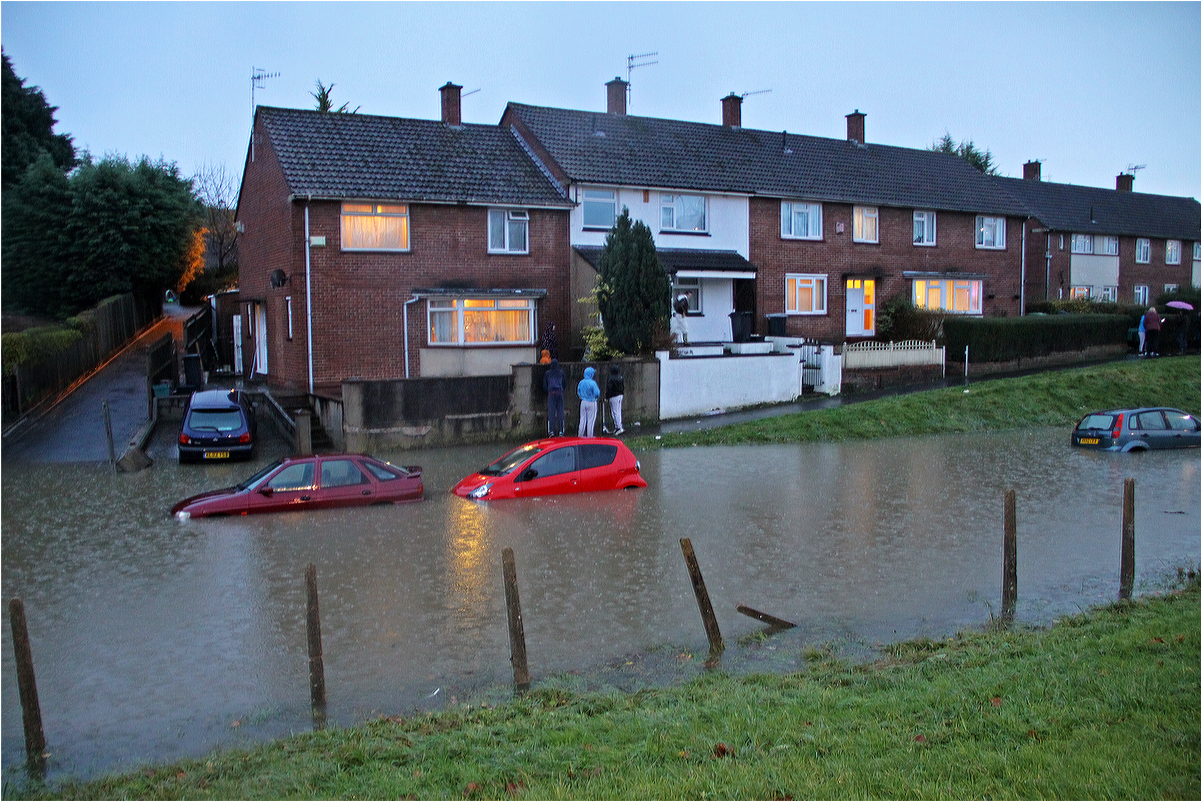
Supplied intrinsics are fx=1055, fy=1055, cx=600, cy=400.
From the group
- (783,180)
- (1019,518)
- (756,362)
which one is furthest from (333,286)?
(1019,518)

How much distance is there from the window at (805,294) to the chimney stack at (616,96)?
29.1ft

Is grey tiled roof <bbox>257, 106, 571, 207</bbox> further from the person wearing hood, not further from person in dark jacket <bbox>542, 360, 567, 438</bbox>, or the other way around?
the person wearing hood

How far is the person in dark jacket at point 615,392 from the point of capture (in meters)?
25.6

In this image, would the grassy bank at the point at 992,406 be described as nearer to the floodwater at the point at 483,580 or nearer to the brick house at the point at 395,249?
the floodwater at the point at 483,580

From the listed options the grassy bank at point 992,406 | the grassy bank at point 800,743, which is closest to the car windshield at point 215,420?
the grassy bank at point 992,406

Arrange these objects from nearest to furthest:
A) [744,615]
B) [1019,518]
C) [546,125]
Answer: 1. [744,615]
2. [1019,518]
3. [546,125]

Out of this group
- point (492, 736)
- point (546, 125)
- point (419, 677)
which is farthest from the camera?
point (546, 125)

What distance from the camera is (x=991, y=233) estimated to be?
40.5 metres

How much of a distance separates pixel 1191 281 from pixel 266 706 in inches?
2234

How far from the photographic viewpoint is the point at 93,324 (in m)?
36.0

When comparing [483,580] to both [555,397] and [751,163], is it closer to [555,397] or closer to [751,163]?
[555,397]

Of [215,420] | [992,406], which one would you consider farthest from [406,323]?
[992,406]

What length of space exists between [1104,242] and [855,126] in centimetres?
1783

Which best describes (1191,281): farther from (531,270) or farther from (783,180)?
(531,270)
